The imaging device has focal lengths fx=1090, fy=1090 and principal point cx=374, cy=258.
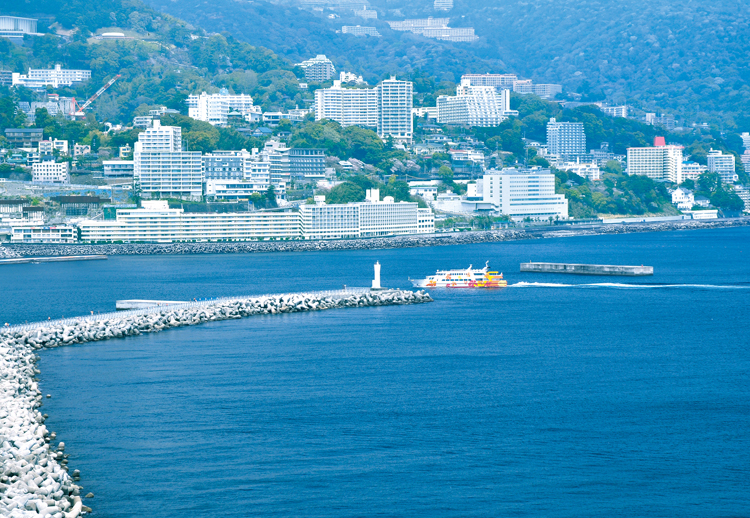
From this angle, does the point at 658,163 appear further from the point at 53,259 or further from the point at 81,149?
the point at 53,259

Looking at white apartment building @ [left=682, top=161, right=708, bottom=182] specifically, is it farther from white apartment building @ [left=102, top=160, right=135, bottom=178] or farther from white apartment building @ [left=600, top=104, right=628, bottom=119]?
white apartment building @ [left=102, top=160, right=135, bottom=178]

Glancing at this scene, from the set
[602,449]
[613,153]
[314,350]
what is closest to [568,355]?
[314,350]

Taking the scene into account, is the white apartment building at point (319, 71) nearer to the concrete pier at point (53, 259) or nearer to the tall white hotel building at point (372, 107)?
the tall white hotel building at point (372, 107)

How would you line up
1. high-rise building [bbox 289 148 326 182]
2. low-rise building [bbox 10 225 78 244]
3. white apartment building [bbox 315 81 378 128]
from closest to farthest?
low-rise building [bbox 10 225 78 244] < high-rise building [bbox 289 148 326 182] < white apartment building [bbox 315 81 378 128]

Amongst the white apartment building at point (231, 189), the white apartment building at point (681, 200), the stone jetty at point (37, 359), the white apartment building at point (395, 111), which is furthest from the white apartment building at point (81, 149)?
the stone jetty at point (37, 359)

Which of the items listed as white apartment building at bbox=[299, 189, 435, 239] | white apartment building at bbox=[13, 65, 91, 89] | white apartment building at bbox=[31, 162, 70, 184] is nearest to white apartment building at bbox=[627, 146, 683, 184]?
white apartment building at bbox=[299, 189, 435, 239]

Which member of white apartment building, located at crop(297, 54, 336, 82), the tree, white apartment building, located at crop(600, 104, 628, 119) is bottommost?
the tree
